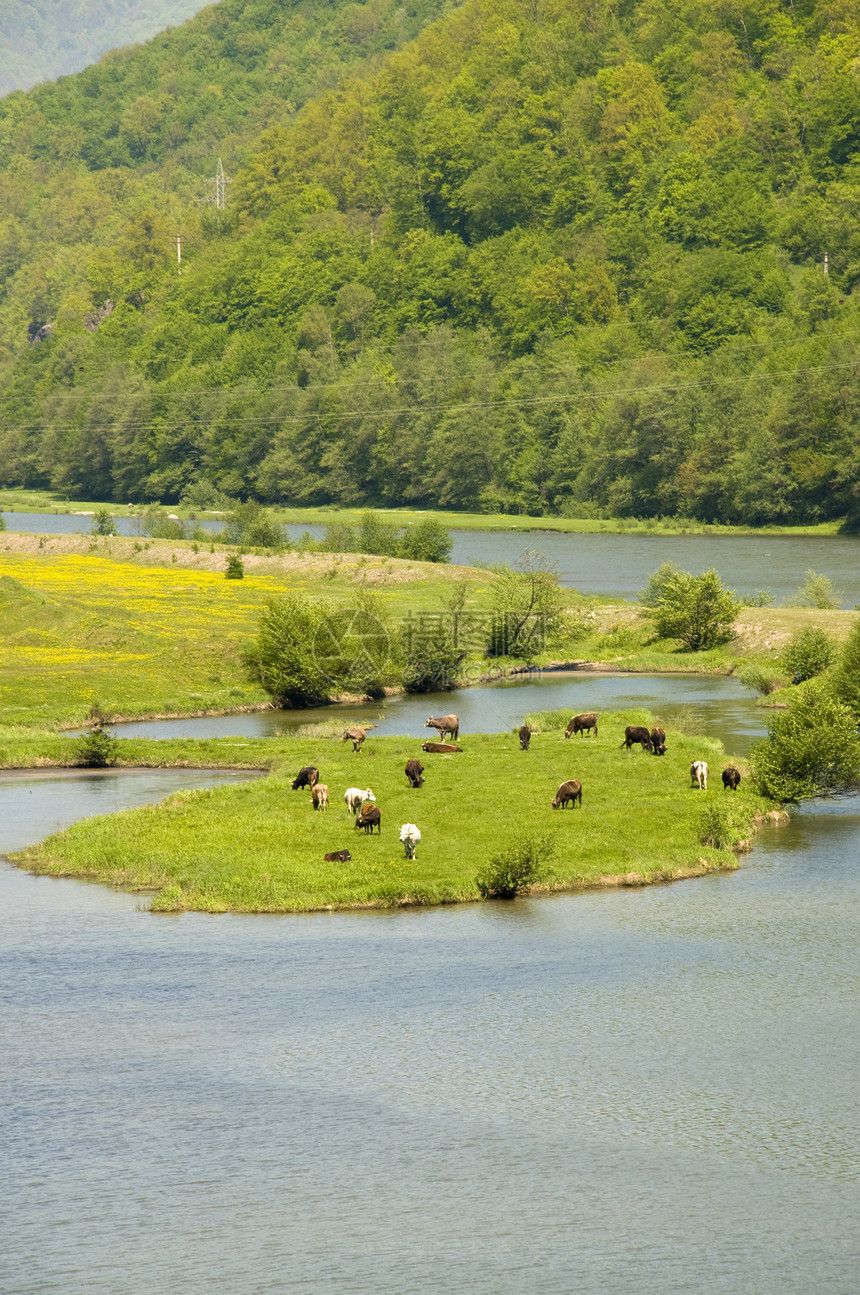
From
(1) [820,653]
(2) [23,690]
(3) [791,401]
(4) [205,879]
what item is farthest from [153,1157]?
(3) [791,401]

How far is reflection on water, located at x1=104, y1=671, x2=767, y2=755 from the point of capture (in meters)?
64.2

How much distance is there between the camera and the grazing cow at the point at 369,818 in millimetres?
43469

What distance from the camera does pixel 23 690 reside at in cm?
7000

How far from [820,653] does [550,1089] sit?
4625 cm

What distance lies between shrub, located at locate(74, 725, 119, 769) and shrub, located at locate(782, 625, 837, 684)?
106 feet

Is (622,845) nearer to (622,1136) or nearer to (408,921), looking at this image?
(408,921)

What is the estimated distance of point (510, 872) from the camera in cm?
3953

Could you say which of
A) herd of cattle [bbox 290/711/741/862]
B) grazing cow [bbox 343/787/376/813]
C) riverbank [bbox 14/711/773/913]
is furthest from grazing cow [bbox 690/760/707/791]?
grazing cow [bbox 343/787/376/813]

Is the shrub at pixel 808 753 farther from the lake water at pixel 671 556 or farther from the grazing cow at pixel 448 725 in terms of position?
the lake water at pixel 671 556

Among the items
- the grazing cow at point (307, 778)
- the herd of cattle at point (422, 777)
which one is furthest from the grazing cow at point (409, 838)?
the grazing cow at point (307, 778)

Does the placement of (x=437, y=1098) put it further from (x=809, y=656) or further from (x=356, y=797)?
(x=809, y=656)

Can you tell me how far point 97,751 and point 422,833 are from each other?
721 inches

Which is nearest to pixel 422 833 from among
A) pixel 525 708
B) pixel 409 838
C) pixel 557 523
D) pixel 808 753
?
pixel 409 838

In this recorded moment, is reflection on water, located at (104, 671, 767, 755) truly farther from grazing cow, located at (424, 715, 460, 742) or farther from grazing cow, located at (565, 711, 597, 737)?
grazing cow, located at (565, 711, 597, 737)
